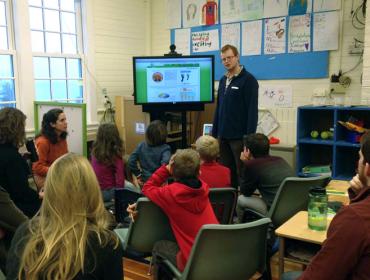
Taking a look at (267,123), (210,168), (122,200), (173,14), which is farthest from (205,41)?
(122,200)

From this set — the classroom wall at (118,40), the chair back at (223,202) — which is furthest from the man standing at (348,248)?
the classroom wall at (118,40)

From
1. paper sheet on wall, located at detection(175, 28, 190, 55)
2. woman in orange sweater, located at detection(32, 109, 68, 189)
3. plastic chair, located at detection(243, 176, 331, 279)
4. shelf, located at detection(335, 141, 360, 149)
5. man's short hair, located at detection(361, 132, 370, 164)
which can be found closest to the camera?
man's short hair, located at detection(361, 132, 370, 164)

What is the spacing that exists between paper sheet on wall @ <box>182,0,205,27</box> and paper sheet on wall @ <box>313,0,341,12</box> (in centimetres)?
157

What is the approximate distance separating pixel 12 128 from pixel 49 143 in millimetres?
976

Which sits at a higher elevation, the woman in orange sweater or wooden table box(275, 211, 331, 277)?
the woman in orange sweater

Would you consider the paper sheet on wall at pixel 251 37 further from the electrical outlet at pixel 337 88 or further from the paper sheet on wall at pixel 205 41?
the electrical outlet at pixel 337 88

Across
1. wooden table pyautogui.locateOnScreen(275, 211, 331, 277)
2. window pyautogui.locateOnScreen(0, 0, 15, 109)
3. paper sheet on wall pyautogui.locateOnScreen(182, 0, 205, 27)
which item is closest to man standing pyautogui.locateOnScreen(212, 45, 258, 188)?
wooden table pyautogui.locateOnScreen(275, 211, 331, 277)

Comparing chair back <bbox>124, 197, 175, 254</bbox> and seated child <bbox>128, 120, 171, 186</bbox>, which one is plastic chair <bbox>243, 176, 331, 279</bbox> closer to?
chair back <bbox>124, 197, 175, 254</bbox>

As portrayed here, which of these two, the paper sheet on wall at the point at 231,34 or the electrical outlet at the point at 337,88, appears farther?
the paper sheet on wall at the point at 231,34

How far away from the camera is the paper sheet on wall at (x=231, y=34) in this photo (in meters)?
5.24

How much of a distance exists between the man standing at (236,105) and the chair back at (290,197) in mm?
1075

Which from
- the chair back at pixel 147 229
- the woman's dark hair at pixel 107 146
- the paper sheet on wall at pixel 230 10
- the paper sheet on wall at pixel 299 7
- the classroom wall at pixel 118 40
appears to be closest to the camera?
the chair back at pixel 147 229

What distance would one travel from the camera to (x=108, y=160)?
10.9 feet

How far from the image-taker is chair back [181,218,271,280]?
1816mm
